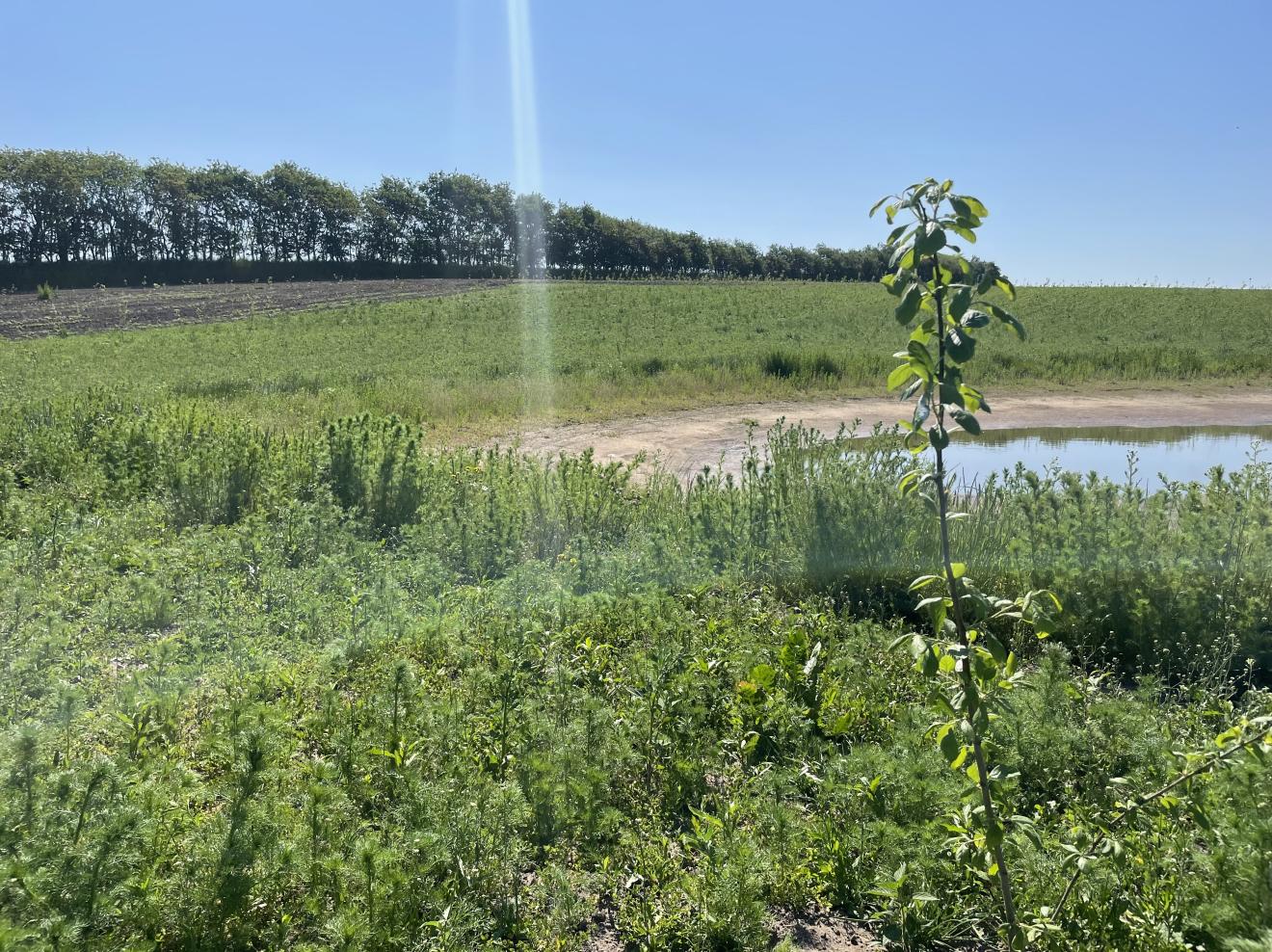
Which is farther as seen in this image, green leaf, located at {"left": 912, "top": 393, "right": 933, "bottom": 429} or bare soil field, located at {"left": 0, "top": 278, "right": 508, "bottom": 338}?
bare soil field, located at {"left": 0, "top": 278, "right": 508, "bottom": 338}

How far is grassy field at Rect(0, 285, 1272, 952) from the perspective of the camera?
2592 millimetres

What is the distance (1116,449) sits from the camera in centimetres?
1448

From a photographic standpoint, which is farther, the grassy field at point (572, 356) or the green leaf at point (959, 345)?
A: the grassy field at point (572, 356)

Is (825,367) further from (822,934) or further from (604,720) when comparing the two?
(822,934)

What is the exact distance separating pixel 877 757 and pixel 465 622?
2817 millimetres

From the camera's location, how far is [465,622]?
5180mm

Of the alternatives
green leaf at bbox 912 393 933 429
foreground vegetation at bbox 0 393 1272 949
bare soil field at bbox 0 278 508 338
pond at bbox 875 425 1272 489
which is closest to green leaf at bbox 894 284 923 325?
green leaf at bbox 912 393 933 429

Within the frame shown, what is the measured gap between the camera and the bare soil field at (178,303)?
29.4m

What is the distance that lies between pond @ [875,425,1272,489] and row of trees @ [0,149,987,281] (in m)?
51.5

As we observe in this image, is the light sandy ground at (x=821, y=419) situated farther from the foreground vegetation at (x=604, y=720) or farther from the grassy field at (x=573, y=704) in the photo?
the foreground vegetation at (x=604, y=720)

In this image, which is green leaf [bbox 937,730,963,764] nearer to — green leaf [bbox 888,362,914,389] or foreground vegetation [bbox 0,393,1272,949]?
foreground vegetation [bbox 0,393,1272,949]

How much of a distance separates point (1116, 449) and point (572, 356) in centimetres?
1453

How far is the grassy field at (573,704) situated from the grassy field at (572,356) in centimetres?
643

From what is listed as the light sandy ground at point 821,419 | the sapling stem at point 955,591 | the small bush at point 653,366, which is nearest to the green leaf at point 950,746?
the sapling stem at point 955,591
